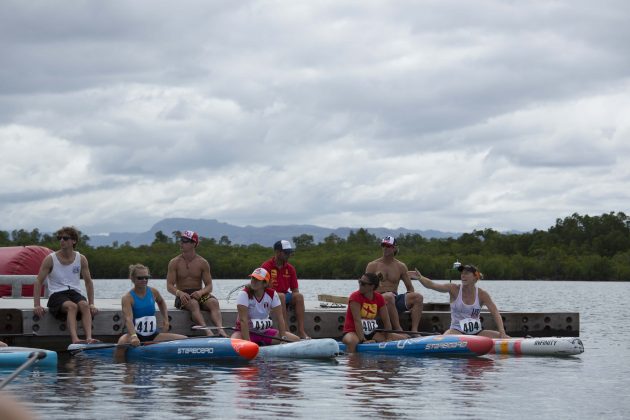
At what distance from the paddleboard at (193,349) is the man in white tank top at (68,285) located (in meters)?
0.73

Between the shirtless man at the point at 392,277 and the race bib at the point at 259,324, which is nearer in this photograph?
the race bib at the point at 259,324

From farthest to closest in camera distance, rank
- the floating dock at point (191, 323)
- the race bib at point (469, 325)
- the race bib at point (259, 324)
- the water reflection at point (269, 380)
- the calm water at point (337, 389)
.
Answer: the race bib at point (469, 325) → the floating dock at point (191, 323) → the race bib at point (259, 324) → the water reflection at point (269, 380) → the calm water at point (337, 389)

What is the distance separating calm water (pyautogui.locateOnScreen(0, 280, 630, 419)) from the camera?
11797 mm

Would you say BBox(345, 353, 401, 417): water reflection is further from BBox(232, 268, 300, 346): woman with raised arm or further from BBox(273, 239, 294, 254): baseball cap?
BBox(273, 239, 294, 254): baseball cap

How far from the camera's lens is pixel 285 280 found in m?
18.9

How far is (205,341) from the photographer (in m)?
16.9

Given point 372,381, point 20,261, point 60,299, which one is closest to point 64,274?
point 60,299

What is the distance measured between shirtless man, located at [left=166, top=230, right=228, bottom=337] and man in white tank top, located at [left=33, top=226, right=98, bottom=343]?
5.26 feet

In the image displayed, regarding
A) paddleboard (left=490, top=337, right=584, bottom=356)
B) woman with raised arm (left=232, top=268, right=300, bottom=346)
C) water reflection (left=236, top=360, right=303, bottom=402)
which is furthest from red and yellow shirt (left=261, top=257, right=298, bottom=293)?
paddleboard (left=490, top=337, right=584, bottom=356)

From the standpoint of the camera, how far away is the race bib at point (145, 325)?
1711 cm

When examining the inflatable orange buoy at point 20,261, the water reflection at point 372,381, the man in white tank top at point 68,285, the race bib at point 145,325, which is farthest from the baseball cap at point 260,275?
the inflatable orange buoy at point 20,261

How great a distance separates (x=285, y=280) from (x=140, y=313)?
305 cm

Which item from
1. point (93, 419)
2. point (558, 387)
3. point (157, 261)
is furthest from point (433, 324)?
point (157, 261)

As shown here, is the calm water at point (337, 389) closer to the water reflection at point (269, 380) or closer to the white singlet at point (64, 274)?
the water reflection at point (269, 380)
